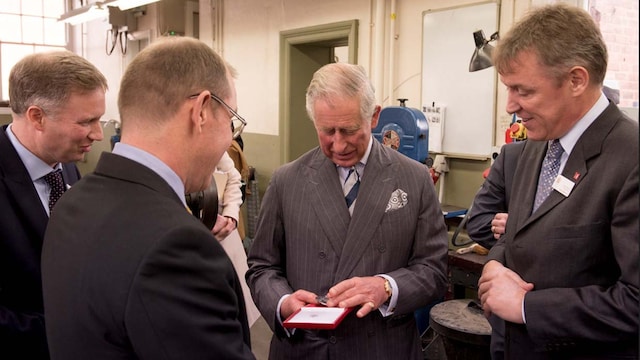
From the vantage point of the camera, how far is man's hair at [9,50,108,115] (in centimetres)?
172

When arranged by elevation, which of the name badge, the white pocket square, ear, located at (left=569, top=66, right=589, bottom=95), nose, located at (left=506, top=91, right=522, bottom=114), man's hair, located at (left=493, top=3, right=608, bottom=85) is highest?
man's hair, located at (left=493, top=3, right=608, bottom=85)

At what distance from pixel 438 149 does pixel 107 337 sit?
11.9 ft

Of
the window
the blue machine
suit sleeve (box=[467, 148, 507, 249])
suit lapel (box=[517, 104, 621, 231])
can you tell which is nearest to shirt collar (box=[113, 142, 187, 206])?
suit lapel (box=[517, 104, 621, 231])

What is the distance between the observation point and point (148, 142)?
111cm

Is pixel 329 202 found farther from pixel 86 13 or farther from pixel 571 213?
pixel 86 13

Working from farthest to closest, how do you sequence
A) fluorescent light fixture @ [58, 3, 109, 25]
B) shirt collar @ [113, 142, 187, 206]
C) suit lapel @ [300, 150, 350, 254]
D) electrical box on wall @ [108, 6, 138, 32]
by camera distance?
1. electrical box on wall @ [108, 6, 138, 32]
2. fluorescent light fixture @ [58, 3, 109, 25]
3. suit lapel @ [300, 150, 350, 254]
4. shirt collar @ [113, 142, 187, 206]

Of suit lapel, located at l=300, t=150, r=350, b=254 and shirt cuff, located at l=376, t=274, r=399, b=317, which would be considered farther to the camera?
suit lapel, located at l=300, t=150, r=350, b=254

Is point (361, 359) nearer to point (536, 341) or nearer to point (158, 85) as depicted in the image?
point (536, 341)

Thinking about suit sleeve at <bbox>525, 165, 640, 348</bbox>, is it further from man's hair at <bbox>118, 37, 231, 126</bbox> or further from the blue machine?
the blue machine

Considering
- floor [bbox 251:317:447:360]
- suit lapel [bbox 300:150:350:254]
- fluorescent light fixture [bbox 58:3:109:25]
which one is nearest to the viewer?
suit lapel [bbox 300:150:350:254]

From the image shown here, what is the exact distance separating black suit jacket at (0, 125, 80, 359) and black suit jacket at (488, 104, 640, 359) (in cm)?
138

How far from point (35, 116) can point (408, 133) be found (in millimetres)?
2545

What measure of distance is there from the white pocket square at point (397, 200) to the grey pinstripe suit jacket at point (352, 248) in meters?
0.01

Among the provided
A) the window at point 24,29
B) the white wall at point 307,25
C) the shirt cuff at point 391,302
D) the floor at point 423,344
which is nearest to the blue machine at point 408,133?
the white wall at point 307,25
